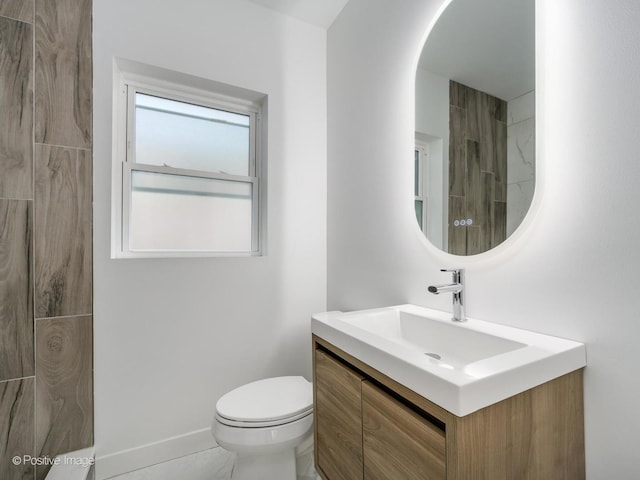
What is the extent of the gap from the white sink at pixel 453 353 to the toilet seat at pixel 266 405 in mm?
378

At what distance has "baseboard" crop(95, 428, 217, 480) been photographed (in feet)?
4.60


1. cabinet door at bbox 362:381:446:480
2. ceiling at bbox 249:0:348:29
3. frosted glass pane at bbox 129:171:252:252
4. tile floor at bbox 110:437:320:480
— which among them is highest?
ceiling at bbox 249:0:348:29

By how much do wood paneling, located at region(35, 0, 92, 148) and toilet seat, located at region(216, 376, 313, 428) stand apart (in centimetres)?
133

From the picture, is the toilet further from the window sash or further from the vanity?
the window sash

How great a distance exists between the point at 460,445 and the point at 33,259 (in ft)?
5.60

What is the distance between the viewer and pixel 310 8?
179 centimetres

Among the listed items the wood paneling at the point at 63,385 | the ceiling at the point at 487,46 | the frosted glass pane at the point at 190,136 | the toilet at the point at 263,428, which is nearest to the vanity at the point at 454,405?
the toilet at the point at 263,428

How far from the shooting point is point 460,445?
1.88 feet

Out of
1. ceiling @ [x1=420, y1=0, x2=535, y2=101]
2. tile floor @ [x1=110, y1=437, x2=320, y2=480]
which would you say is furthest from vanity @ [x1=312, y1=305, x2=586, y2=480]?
ceiling @ [x1=420, y1=0, x2=535, y2=101]

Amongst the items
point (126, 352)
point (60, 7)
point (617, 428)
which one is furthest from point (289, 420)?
point (60, 7)

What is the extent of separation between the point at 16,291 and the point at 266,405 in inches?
46.2

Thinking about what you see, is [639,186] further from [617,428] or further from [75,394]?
[75,394]

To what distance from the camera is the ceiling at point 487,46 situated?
913 millimetres

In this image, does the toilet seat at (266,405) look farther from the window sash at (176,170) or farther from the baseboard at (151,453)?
the window sash at (176,170)
